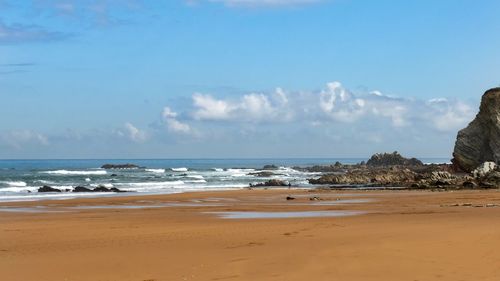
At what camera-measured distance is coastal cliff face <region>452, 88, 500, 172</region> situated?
54969 mm

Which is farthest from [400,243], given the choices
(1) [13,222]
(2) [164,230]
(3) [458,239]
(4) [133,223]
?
(1) [13,222]

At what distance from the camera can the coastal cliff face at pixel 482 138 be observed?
55.0 metres

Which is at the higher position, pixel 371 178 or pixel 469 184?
pixel 371 178

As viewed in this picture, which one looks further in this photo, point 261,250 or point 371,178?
point 371,178

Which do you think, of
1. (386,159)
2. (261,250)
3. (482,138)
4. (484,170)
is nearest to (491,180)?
(484,170)

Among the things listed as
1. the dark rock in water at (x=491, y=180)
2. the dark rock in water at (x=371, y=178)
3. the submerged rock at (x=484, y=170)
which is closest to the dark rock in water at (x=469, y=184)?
the dark rock in water at (x=491, y=180)

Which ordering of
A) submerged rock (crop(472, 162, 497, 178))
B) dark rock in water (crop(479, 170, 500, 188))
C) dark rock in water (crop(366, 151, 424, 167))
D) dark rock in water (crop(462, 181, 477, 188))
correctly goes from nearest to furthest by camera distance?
dark rock in water (crop(479, 170, 500, 188)) → dark rock in water (crop(462, 181, 477, 188)) → submerged rock (crop(472, 162, 497, 178)) → dark rock in water (crop(366, 151, 424, 167))

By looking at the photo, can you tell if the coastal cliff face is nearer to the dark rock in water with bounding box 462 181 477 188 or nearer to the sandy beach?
the dark rock in water with bounding box 462 181 477 188

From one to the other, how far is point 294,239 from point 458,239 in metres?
3.41

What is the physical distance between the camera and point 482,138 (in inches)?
2260

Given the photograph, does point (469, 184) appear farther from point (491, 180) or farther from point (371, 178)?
point (371, 178)

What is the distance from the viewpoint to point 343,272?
29.6 feet

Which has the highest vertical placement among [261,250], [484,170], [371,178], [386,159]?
[386,159]

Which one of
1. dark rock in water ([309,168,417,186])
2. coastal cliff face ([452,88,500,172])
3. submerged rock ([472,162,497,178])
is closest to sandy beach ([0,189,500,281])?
submerged rock ([472,162,497,178])
